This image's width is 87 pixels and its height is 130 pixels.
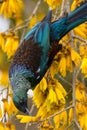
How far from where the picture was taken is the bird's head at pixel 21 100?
8.44 feet

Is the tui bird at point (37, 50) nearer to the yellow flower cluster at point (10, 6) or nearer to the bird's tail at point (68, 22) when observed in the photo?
the bird's tail at point (68, 22)

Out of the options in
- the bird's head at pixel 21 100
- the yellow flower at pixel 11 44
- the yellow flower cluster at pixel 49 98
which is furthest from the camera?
the yellow flower at pixel 11 44

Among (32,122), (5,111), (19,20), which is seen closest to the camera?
(32,122)

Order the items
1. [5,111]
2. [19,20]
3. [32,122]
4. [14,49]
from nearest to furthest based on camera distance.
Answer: [32,122] < [5,111] < [14,49] < [19,20]

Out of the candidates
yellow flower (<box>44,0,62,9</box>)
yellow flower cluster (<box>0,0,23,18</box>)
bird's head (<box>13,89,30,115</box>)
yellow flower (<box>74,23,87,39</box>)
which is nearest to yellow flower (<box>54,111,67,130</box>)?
bird's head (<box>13,89,30,115</box>)

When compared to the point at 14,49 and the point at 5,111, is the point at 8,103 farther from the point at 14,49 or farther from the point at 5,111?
the point at 14,49

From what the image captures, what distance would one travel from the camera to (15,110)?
102 inches

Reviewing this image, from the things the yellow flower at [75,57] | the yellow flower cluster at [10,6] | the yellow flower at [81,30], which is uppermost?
the yellow flower cluster at [10,6]

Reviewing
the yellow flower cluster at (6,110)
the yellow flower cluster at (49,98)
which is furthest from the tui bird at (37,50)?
the yellow flower cluster at (49,98)

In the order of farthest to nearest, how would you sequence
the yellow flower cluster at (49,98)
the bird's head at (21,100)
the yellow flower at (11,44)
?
the yellow flower at (11,44) < the bird's head at (21,100) < the yellow flower cluster at (49,98)

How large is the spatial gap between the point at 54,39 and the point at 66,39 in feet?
0.93

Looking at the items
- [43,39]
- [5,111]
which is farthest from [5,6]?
[5,111]

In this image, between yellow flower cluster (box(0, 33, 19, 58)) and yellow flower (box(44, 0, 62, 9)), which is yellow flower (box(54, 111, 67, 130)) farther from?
yellow flower (box(44, 0, 62, 9))

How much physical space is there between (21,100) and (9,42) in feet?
1.06
